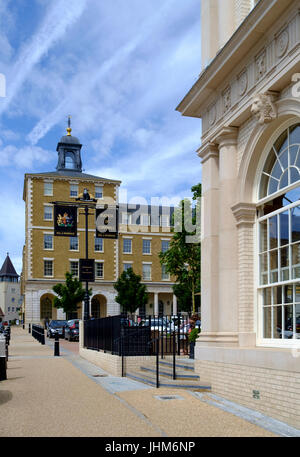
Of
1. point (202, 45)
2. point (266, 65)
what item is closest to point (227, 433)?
point (266, 65)

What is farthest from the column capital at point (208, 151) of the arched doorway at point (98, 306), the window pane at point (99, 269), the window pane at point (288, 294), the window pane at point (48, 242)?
the arched doorway at point (98, 306)

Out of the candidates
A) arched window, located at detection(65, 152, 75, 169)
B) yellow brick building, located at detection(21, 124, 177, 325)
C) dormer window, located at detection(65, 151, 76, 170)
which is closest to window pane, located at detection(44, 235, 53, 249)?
yellow brick building, located at detection(21, 124, 177, 325)

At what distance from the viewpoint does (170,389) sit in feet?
40.0

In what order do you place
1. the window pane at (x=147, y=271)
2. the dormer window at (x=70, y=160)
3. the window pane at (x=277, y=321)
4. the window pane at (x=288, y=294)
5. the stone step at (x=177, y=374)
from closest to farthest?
the window pane at (x=288, y=294) → the window pane at (x=277, y=321) → the stone step at (x=177, y=374) → the window pane at (x=147, y=271) → the dormer window at (x=70, y=160)

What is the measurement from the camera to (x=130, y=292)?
65625 mm

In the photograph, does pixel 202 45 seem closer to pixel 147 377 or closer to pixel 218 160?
pixel 218 160

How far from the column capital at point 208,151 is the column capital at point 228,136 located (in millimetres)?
595

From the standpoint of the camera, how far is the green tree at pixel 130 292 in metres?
65.6

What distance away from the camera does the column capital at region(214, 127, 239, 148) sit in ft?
39.7

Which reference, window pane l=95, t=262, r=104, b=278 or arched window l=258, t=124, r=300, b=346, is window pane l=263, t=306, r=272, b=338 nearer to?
arched window l=258, t=124, r=300, b=346

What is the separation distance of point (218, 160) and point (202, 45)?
3.14 metres

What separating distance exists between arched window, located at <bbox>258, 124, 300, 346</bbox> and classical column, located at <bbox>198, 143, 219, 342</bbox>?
4.52ft

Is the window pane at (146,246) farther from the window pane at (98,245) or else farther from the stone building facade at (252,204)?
the stone building facade at (252,204)

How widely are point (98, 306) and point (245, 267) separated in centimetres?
6267
